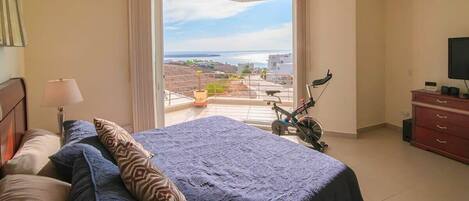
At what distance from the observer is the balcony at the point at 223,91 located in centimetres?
665

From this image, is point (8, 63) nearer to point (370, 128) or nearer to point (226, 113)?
point (226, 113)

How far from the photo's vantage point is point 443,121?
3.72m

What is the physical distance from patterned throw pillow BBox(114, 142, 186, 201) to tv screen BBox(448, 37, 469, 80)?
387 cm

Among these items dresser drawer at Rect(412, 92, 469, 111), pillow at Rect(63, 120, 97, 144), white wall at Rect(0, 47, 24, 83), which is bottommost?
pillow at Rect(63, 120, 97, 144)

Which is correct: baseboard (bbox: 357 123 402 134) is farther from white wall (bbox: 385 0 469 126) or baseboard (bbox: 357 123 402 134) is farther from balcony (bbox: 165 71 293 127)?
balcony (bbox: 165 71 293 127)

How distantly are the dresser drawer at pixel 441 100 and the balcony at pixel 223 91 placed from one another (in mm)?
2759

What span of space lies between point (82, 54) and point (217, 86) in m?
3.98

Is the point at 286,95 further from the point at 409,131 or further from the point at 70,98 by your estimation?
the point at 70,98

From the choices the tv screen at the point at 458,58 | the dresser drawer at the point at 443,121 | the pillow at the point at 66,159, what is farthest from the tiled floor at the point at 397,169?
the pillow at the point at 66,159

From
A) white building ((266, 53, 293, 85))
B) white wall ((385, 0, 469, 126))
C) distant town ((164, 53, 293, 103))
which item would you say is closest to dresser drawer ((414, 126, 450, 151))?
white wall ((385, 0, 469, 126))

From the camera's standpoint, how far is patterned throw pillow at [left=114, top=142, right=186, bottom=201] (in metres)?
1.23

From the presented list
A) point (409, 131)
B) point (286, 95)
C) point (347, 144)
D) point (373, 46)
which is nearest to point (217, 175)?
point (347, 144)

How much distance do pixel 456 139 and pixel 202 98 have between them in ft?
16.4

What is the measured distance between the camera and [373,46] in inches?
193
